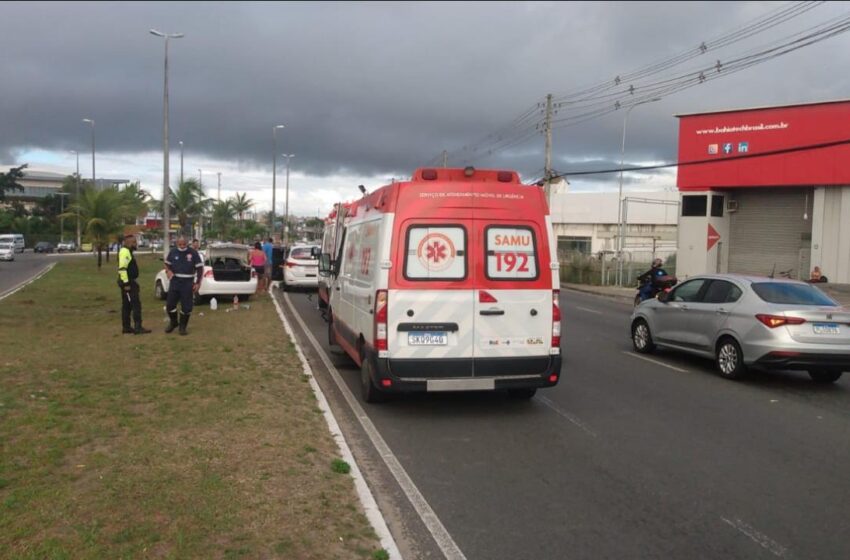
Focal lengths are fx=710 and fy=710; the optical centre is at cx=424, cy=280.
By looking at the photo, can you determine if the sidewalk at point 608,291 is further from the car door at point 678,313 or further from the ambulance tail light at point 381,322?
the ambulance tail light at point 381,322

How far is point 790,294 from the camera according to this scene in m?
10.1

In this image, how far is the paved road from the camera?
4.62 metres

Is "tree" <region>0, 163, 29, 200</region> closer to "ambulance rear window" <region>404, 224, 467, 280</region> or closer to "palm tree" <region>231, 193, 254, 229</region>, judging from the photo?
"palm tree" <region>231, 193, 254, 229</region>

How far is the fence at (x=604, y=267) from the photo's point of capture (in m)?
36.4

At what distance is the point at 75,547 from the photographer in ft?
13.0

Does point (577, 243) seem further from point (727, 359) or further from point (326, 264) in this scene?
point (727, 359)

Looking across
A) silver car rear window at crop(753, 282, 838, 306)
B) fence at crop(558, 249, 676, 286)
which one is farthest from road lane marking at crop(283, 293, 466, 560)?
fence at crop(558, 249, 676, 286)

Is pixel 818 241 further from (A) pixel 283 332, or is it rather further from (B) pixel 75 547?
(B) pixel 75 547

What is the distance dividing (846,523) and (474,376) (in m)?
3.70

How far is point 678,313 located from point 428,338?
18.4 ft

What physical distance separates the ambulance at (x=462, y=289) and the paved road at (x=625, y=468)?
22.8 inches

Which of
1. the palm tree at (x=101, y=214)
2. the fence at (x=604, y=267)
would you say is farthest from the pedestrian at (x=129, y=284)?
the fence at (x=604, y=267)

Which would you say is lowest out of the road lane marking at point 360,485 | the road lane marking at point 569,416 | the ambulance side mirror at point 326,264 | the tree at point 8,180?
the road lane marking at point 569,416

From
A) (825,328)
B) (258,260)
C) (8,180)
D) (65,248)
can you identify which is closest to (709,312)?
(825,328)
